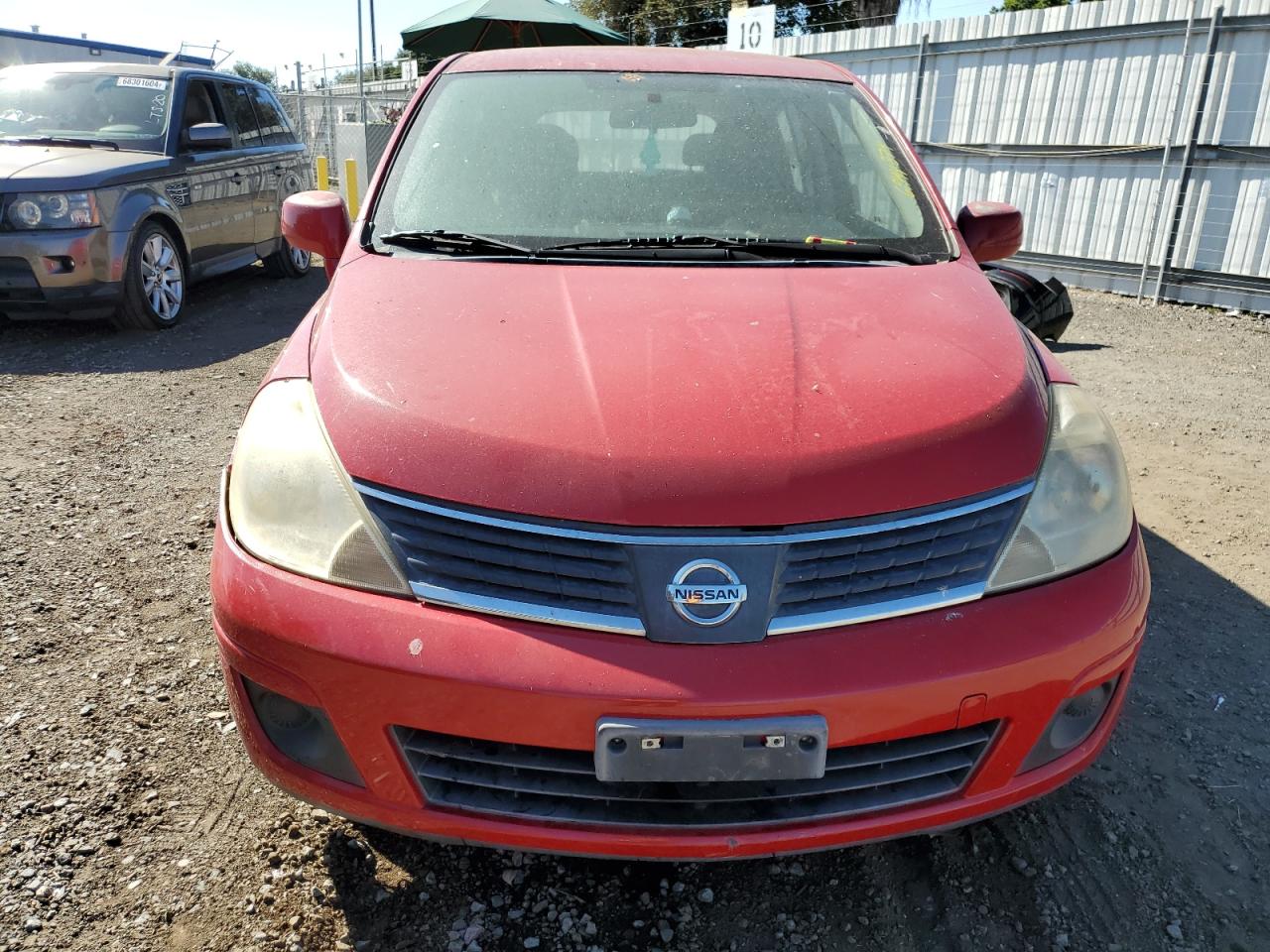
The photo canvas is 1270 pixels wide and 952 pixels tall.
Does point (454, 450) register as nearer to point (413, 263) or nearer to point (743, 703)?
point (743, 703)

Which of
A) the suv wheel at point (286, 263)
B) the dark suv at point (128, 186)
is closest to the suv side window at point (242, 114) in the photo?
the dark suv at point (128, 186)

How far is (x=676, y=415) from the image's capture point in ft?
Result: 5.56

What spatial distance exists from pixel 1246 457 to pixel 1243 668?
89.5 inches

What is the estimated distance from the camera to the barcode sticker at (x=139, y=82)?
23.4 feet

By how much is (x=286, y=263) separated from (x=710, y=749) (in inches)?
336

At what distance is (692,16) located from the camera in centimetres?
2673

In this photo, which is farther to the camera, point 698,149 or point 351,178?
point 351,178

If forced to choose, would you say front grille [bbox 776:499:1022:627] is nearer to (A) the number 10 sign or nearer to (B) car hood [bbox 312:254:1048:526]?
(B) car hood [bbox 312:254:1048:526]

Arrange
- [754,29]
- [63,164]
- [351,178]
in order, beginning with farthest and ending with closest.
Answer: [754,29] → [351,178] → [63,164]

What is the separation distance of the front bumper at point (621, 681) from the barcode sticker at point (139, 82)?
6938 millimetres

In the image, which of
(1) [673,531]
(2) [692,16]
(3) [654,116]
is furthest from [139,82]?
(2) [692,16]

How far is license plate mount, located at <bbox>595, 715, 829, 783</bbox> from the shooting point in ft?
4.94

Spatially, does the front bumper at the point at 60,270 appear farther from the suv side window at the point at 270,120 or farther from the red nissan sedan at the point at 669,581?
the red nissan sedan at the point at 669,581

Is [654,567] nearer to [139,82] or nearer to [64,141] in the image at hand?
[64,141]
